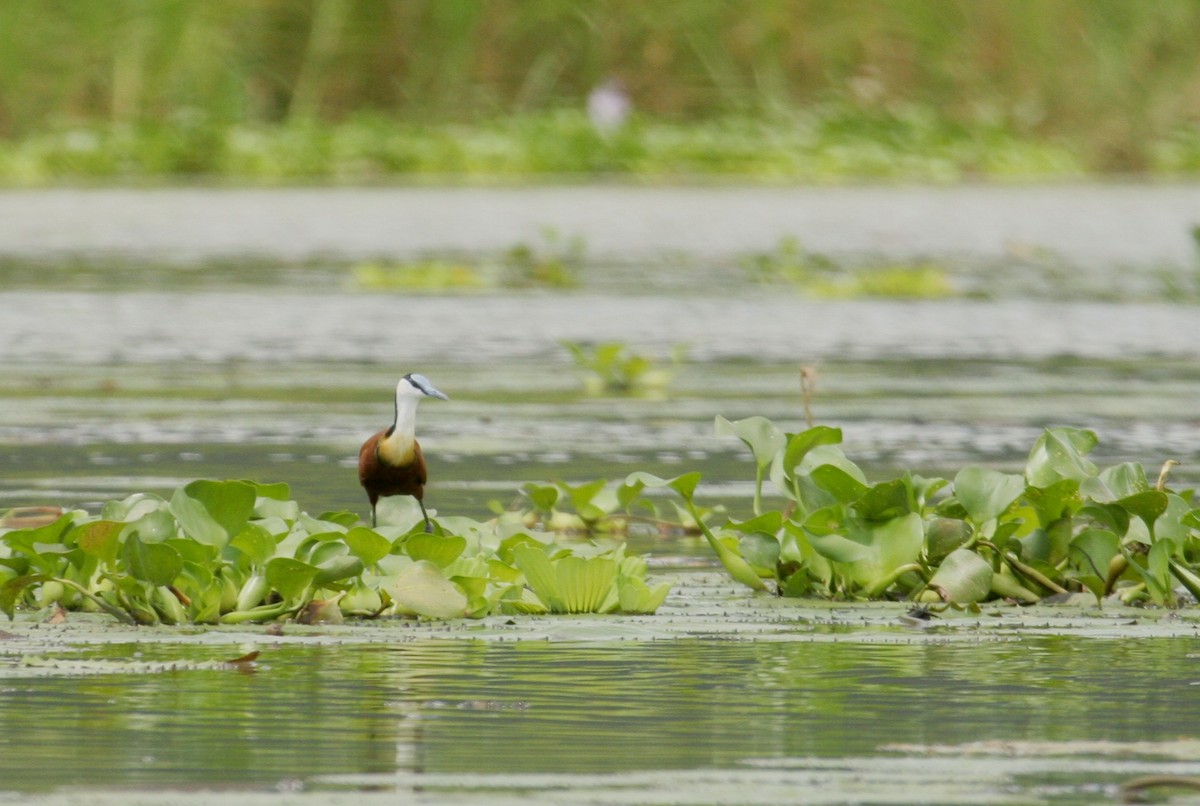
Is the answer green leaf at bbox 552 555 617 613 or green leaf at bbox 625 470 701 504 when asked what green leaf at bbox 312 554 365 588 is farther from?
green leaf at bbox 625 470 701 504

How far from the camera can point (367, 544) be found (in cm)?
505

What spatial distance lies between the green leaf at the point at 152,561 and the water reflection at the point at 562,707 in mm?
167

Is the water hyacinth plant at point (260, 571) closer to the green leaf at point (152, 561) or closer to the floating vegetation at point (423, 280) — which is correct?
the green leaf at point (152, 561)

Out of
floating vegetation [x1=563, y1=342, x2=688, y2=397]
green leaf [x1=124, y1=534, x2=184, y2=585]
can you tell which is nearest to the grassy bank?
floating vegetation [x1=563, y1=342, x2=688, y2=397]

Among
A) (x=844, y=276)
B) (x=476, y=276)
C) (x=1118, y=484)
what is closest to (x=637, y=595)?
(x=1118, y=484)

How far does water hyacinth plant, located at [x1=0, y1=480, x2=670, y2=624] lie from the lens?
16.3 ft

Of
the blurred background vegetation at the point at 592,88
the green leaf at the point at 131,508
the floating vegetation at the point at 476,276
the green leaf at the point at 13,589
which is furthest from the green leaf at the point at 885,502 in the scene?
the blurred background vegetation at the point at 592,88

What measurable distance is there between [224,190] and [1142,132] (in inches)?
365

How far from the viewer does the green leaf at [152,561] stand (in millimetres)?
4839

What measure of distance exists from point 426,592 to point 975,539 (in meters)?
1.05

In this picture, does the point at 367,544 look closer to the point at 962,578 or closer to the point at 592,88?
the point at 962,578

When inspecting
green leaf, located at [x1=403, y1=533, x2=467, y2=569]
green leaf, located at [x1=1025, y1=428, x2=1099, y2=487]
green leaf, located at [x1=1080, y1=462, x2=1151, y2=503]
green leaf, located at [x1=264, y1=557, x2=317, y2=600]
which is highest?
green leaf, located at [x1=1025, y1=428, x2=1099, y2=487]

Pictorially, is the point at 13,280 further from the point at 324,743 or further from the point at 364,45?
the point at 364,45

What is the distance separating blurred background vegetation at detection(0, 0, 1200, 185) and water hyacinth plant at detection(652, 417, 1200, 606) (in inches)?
829
